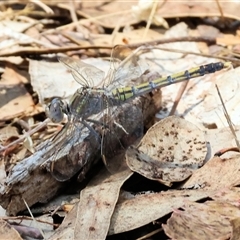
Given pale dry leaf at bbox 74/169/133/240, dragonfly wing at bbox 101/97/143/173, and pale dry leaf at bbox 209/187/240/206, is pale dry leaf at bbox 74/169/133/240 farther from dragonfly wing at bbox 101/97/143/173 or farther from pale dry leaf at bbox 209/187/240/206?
pale dry leaf at bbox 209/187/240/206

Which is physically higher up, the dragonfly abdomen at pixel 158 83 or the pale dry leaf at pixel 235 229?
the dragonfly abdomen at pixel 158 83

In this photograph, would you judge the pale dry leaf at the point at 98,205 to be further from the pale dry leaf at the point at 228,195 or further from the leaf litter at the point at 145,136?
the pale dry leaf at the point at 228,195

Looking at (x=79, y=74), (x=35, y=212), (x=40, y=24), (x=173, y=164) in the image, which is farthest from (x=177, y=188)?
(x=40, y=24)

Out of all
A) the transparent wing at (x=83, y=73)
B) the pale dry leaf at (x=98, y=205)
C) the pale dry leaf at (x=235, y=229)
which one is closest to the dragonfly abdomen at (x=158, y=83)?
the transparent wing at (x=83, y=73)

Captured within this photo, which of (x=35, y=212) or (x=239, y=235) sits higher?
(x=239, y=235)

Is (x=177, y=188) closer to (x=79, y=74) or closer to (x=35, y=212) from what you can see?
(x=35, y=212)
